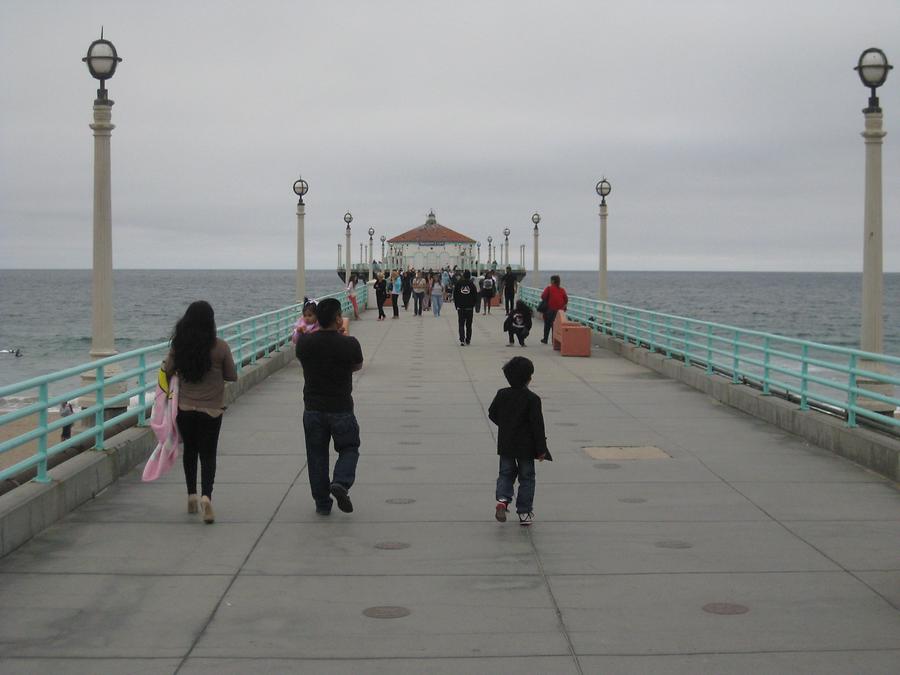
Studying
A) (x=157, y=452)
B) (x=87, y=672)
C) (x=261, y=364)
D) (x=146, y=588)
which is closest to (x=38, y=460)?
(x=157, y=452)

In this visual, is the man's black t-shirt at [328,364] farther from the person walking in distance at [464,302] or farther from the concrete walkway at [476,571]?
the person walking in distance at [464,302]

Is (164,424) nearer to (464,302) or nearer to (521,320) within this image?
(521,320)

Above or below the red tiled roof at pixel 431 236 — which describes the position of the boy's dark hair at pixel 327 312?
below

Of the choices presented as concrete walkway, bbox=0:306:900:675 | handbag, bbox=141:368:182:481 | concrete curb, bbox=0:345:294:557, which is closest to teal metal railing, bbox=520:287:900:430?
concrete walkway, bbox=0:306:900:675

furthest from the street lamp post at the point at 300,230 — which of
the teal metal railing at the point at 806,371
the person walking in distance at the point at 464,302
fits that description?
the teal metal railing at the point at 806,371

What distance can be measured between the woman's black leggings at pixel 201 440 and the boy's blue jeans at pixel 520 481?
2.25 m

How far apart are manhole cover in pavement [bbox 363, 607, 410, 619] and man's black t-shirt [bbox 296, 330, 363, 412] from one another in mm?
2612

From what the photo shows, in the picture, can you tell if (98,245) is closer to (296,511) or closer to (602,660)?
(296,511)

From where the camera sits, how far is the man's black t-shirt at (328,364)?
8.89m

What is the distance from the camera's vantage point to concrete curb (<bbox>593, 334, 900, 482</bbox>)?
10836 millimetres

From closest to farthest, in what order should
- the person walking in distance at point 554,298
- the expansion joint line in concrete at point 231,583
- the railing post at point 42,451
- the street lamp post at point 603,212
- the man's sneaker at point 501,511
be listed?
the expansion joint line in concrete at point 231,583
the railing post at point 42,451
the man's sneaker at point 501,511
the person walking in distance at point 554,298
the street lamp post at point 603,212

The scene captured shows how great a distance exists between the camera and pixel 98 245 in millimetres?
12875

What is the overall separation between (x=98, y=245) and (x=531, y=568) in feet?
24.7

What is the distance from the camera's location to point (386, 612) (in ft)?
21.3
